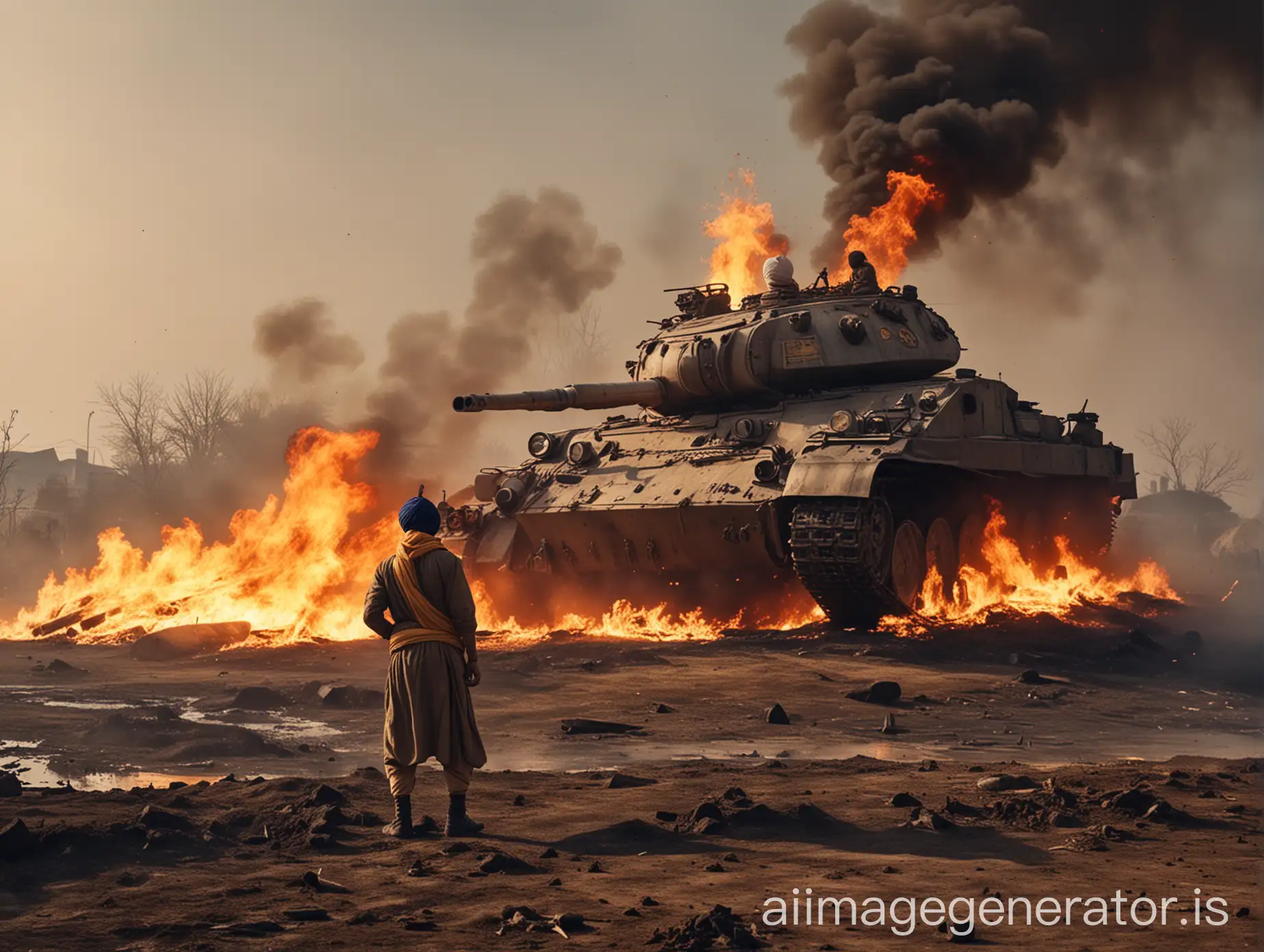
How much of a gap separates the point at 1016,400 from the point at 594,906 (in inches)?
636

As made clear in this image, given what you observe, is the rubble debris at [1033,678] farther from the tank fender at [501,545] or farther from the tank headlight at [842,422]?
the tank fender at [501,545]

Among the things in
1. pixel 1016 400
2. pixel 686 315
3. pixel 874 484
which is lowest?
pixel 874 484

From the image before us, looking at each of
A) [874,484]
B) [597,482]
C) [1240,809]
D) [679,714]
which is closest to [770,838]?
[1240,809]

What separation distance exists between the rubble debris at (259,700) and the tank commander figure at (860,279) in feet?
35.4

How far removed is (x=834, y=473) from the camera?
1703 cm

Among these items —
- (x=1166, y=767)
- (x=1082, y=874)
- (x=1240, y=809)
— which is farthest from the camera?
(x=1166, y=767)

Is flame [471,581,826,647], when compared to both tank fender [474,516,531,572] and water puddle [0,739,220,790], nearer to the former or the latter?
tank fender [474,516,531,572]

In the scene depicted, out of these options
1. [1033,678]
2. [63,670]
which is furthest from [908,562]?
[63,670]

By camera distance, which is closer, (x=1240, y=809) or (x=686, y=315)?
(x=1240, y=809)

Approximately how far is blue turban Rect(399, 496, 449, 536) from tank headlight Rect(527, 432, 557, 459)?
43.0 ft

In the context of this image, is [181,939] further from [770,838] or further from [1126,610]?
[1126,610]

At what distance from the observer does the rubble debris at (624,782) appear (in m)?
8.90

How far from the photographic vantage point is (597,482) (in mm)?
19953

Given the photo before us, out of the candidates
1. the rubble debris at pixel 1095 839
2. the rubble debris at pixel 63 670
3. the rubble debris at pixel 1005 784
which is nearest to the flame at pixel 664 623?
the rubble debris at pixel 63 670
